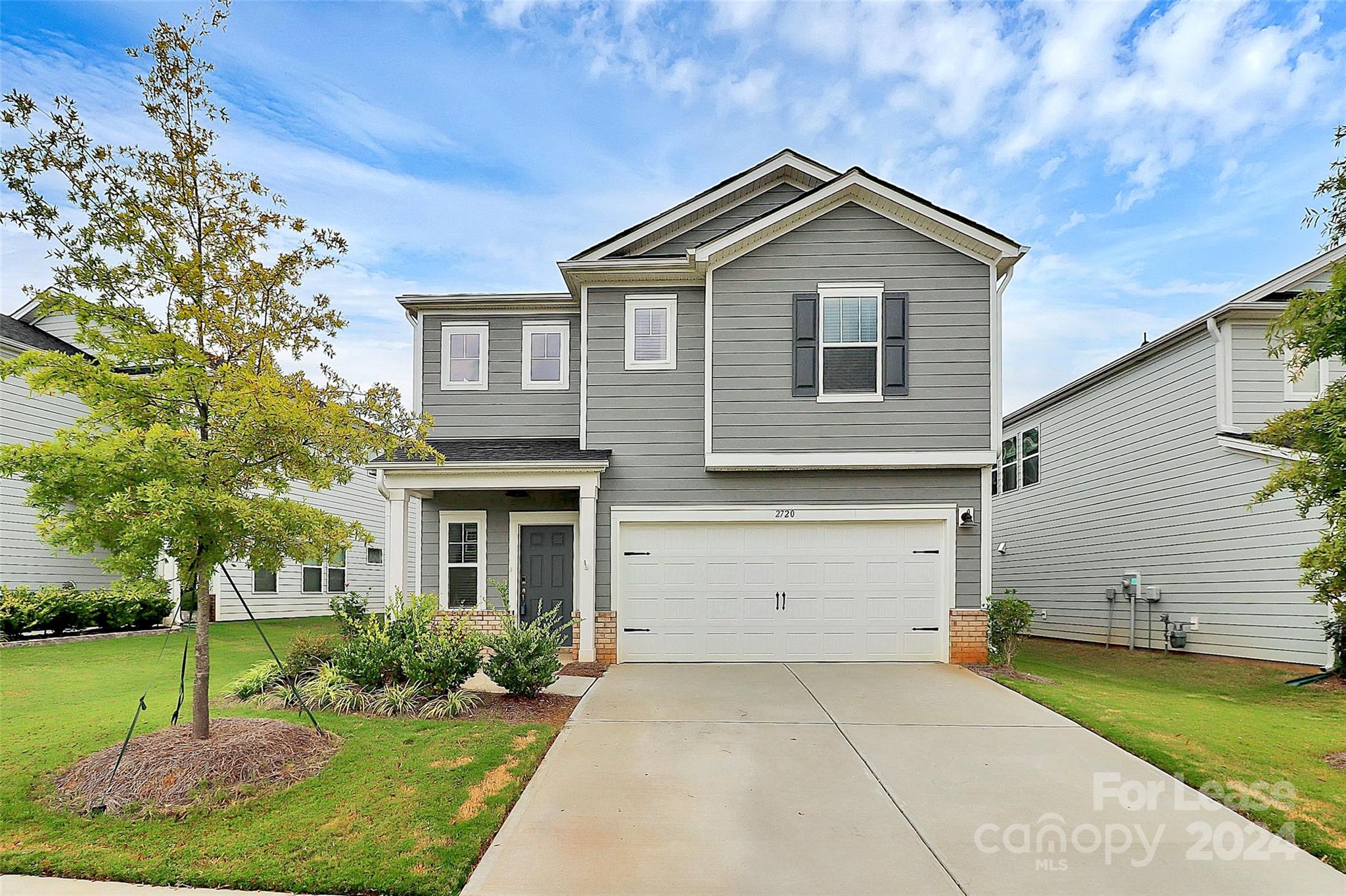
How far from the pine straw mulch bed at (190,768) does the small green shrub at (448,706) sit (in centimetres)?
127

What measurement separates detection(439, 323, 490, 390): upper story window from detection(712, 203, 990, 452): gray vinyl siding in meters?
4.04

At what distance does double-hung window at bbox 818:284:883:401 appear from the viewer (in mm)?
11445

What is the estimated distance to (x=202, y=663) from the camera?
5.98 meters

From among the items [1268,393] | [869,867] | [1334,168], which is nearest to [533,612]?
[869,867]

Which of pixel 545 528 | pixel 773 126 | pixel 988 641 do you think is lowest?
pixel 988 641

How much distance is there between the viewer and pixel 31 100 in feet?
18.1

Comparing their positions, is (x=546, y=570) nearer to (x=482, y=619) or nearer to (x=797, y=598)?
(x=482, y=619)

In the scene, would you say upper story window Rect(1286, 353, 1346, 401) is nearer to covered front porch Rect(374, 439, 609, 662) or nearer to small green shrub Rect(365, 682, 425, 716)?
covered front porch Rect(374, 439, 609, 662)

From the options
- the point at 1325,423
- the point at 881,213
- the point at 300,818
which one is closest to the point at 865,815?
the point at 300,818

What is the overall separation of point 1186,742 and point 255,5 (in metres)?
12.3

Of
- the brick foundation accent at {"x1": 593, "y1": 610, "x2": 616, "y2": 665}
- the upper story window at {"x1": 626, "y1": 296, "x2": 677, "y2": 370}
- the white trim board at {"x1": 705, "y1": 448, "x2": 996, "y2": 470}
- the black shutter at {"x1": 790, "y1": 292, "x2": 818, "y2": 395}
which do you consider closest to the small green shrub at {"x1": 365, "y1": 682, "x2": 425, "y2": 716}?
the brick foundation accent at {"x1": 593, "y1": 610, "x2": 616, "y2": 665}

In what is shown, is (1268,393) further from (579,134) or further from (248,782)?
(248,782)

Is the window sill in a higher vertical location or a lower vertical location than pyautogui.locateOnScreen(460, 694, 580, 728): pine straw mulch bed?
higher

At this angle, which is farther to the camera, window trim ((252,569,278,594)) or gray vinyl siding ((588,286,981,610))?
window trim ((252,569,278,594))
